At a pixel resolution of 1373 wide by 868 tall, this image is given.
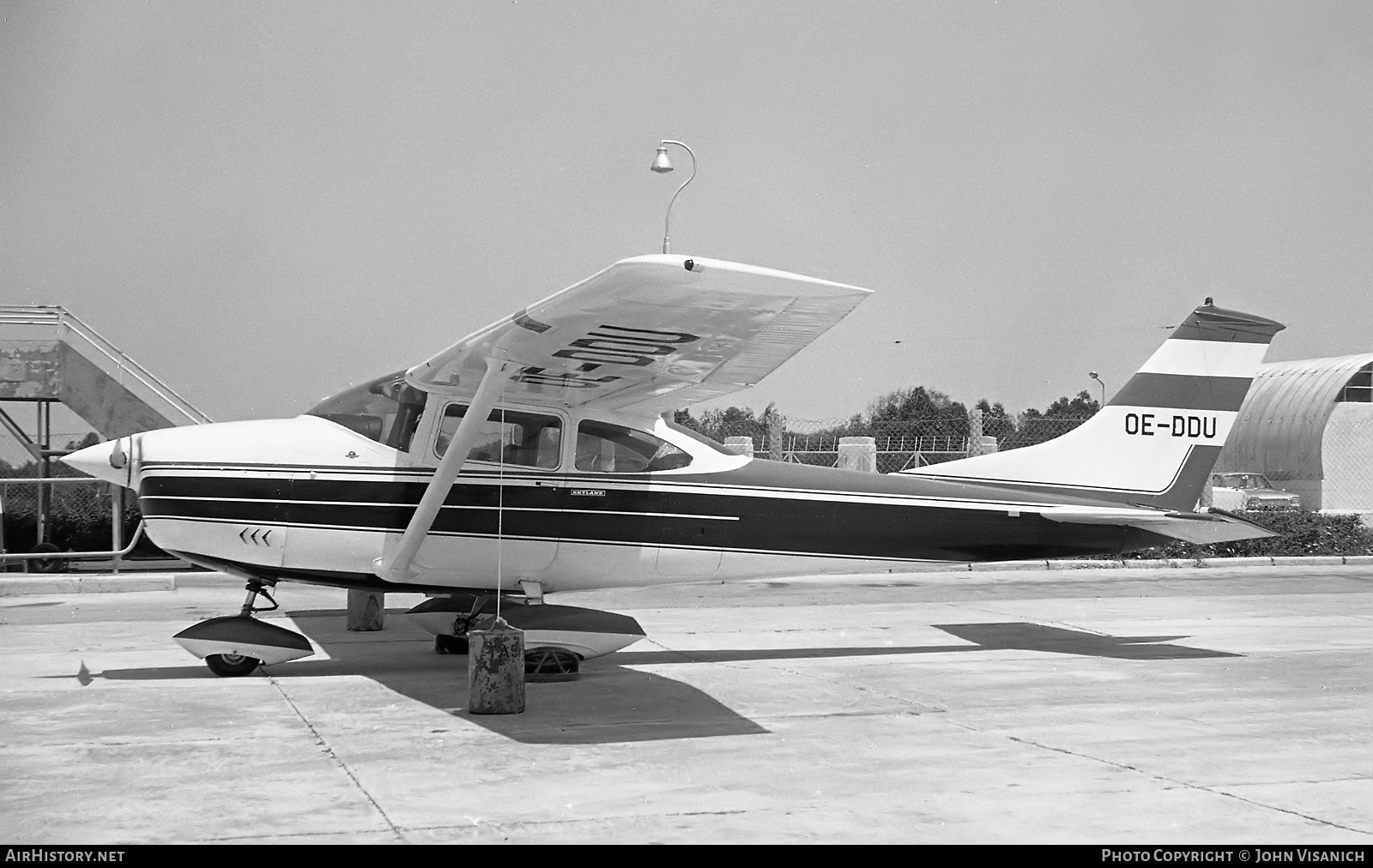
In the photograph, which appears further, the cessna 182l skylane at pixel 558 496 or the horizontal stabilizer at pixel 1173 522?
the horizontal stabilizer at pixel 1173 522

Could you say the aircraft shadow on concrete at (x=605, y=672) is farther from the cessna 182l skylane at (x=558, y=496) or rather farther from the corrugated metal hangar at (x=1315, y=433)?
the corrugated metal hangar at (x=1315, y=433)

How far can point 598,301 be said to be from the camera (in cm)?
629

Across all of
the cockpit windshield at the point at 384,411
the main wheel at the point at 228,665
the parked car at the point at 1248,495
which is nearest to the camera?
the main wheel at the point at 228,665

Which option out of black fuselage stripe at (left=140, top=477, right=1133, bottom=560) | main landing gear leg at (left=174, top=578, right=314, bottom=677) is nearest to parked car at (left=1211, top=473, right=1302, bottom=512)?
black fuselage stripe at (left=140, top=477, right=1133, bottom=560)

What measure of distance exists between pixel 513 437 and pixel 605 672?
5.93ft

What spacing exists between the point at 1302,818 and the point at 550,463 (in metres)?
5.49

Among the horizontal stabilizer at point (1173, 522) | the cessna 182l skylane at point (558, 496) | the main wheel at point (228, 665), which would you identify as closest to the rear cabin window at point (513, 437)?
the cessna 182l skylane at point (558, 496)

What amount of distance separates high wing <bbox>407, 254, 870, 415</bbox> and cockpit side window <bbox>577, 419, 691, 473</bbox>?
7.5 inches

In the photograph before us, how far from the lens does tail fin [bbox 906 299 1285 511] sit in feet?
33.4

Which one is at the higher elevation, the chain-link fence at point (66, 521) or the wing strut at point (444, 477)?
the wing strut at point (444, 477)

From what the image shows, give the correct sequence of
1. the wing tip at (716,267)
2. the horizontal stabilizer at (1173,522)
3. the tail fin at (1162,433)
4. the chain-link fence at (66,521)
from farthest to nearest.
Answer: the chain-link fence at (66,521), the tail fin at (1162,433), the horizontal stabilizer at (1173,522), the wing tip at (716,267)

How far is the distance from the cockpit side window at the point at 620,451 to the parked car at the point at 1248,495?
14492 mm

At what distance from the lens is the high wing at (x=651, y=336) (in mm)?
5762

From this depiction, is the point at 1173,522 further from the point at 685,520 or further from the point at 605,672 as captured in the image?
the point at 605,672
